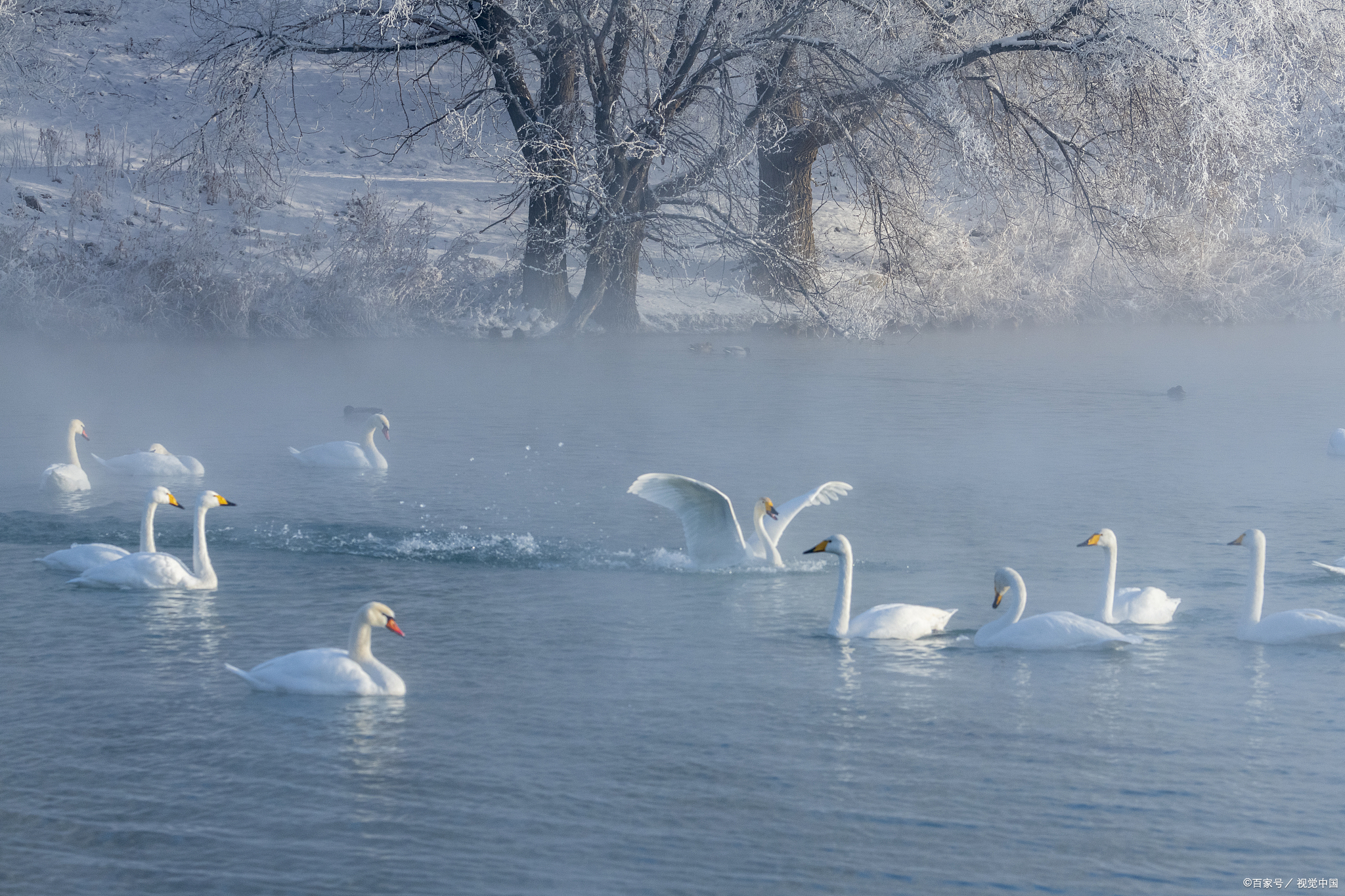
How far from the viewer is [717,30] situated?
68.5 feet

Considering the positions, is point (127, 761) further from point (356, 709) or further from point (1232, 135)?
point (1232, 135)

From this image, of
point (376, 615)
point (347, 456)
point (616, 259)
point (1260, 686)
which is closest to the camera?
point (376, 615)

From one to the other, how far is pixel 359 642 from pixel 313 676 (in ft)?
0.89

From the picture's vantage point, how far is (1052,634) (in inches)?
316

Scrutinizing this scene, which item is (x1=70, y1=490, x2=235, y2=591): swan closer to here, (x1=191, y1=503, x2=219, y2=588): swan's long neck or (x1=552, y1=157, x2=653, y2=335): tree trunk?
(x1=191, y1=503, x2=219, y2=588): swan's long neck

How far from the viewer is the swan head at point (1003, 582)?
8.23m

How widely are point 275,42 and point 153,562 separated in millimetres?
13718

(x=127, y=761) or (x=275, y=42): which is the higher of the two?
(x=275, y=42)

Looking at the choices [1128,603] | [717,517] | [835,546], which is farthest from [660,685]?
[1128,603]

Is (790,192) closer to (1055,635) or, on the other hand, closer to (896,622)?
(896,622)

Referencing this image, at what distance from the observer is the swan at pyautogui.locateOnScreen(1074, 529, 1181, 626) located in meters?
8.46

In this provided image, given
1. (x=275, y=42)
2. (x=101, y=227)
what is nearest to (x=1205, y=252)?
(x=275, y=42)

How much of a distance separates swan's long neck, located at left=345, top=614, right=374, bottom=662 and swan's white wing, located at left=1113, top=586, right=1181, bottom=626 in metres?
4.16

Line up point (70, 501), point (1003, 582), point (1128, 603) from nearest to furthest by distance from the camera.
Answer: point (1003, 582) → point (1128, 603) → point (70, 501)
